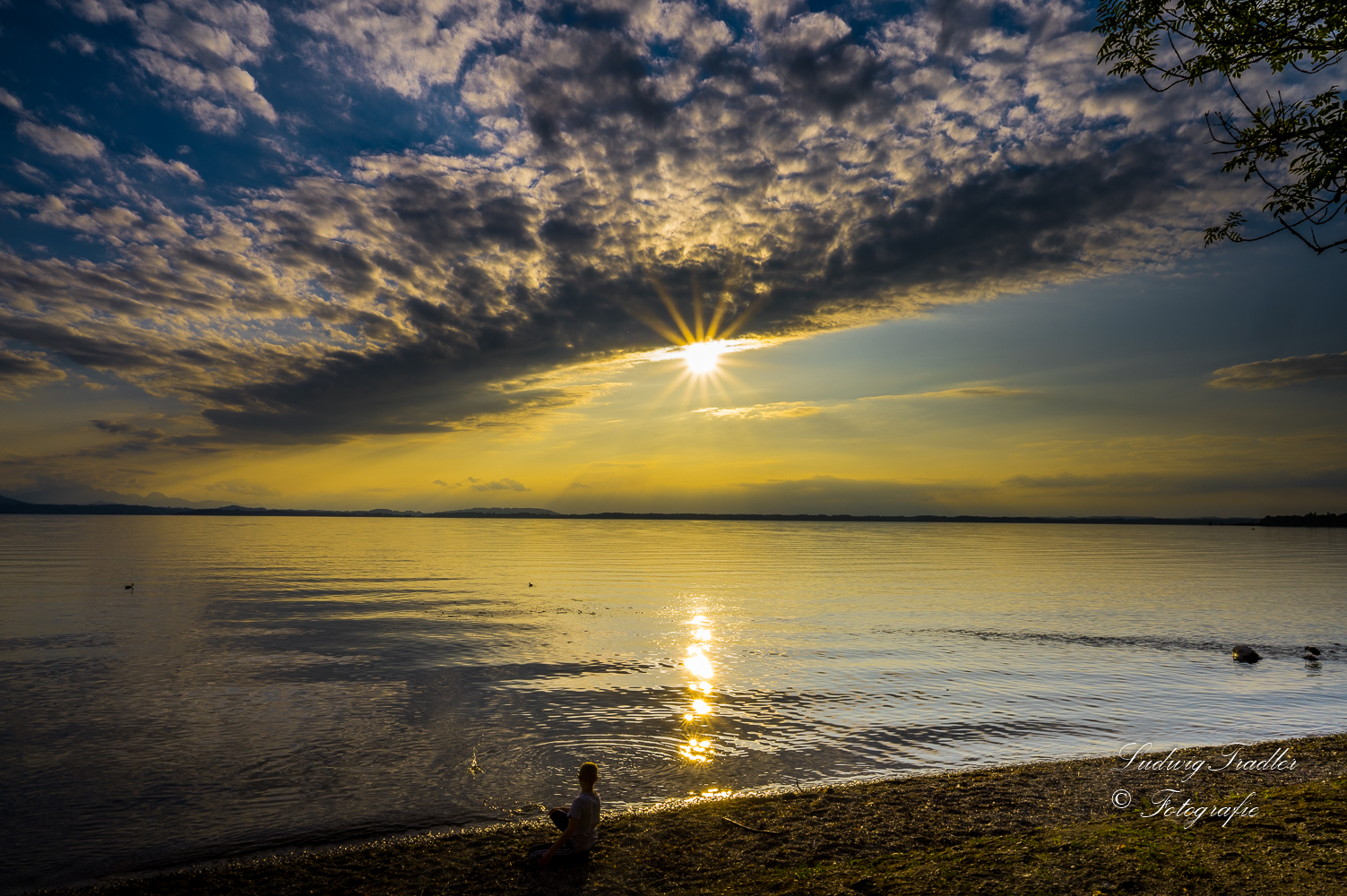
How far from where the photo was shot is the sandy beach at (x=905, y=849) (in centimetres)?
940

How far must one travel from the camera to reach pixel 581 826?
10.9 m

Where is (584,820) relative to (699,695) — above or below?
above

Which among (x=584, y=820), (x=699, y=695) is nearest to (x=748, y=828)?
(x=584, y=820)

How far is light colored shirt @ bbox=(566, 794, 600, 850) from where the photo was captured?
35.3 ft

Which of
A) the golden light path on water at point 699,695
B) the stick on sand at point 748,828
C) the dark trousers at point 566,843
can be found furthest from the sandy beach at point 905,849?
the golden light path on water at point 699,695

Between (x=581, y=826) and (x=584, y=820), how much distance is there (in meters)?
0.13

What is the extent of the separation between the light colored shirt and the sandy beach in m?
0.35

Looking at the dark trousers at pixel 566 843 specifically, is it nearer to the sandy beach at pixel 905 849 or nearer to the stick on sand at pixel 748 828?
the sandy beach at pixel 905 849

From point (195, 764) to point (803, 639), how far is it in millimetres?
23943
